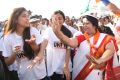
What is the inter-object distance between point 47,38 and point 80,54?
21.9 inches

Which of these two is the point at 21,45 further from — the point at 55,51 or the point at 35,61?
the point at 55,51

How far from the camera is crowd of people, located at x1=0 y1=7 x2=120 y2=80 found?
213 inches

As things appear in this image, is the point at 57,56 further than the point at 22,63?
Yes

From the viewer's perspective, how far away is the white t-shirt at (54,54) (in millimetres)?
6129

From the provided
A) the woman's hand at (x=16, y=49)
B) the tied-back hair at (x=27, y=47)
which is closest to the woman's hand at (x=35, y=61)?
the tied-back hair at (x=27, y=47)

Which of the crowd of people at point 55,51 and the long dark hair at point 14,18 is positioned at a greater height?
the long dark hair at point 14,18

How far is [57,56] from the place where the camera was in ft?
20.2

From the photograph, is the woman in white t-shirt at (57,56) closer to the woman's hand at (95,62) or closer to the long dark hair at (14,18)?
the woman's hand at (95,62)

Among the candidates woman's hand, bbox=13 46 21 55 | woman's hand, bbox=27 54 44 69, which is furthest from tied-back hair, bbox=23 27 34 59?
woman's hand, bbox=13 46 21 55

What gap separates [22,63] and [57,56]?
2.44ft

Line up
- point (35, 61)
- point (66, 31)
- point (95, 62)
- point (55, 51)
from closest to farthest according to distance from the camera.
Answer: point (35, 61) < point (95, 62) < point (55, 51) < point (66, 31)

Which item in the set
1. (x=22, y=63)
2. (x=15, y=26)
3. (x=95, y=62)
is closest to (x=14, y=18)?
(x=15, y=26)

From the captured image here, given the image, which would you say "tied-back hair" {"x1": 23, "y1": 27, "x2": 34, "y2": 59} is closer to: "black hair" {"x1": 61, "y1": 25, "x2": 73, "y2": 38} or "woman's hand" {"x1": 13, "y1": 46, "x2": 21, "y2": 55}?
"woman's hand" {"x1": 13, "y1": 46, "x2": 21, "y2": 55}

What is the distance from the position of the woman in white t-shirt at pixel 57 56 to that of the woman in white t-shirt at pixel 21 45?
0.51m
